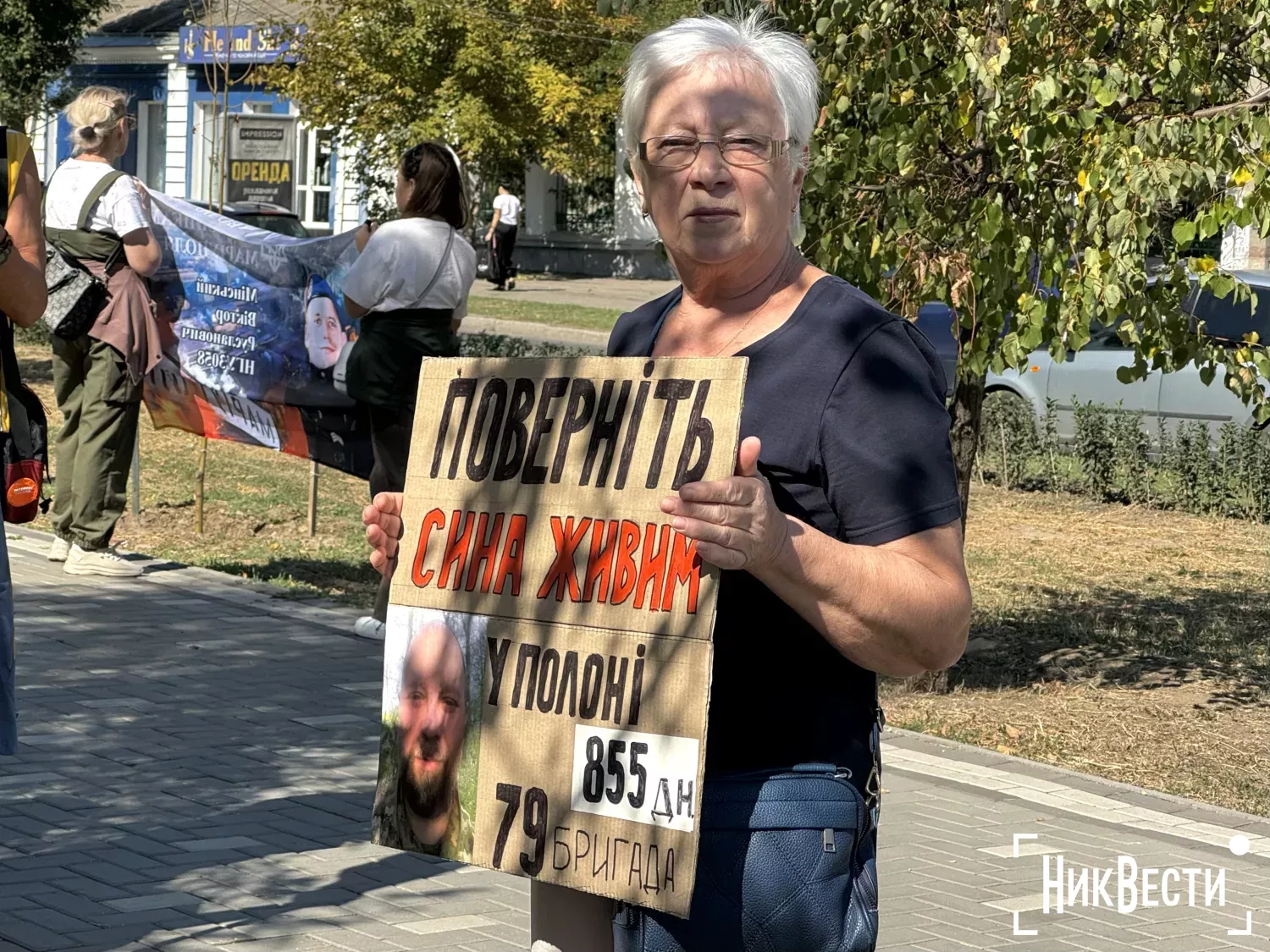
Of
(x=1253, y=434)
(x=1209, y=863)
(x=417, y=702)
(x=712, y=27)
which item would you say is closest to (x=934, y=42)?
(x=1209, y=863)

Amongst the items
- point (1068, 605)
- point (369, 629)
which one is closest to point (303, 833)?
point (369, 629)

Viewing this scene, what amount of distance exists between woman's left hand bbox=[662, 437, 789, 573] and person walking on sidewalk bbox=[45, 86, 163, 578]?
732 centimetres

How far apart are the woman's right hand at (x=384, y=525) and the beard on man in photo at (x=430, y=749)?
0.60ft

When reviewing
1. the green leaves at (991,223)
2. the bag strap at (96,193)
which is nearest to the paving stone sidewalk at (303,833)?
the green leaves at (991,223)

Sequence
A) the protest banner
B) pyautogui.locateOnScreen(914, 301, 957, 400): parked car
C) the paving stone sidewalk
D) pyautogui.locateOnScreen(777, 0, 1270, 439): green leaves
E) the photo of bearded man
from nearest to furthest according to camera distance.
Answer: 1. the photo of bearded man
2. the paving stone sidewalk
3. pyautogui.locateOnScreen(777, 0, 1270, 439): green leaves
4. the protest banner
5. pyautogui.locateOnScreen(914, 301, 957, 400): parked car

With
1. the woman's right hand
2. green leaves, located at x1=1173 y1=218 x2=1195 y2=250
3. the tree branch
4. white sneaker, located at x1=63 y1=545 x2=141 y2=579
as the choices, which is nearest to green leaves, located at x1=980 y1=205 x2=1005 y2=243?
green leaves, located at x1=1173 y1=218 x2=1195 y2=250

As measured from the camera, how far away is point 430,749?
263cm

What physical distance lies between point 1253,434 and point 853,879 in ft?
41.6

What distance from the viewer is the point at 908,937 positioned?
198 inches

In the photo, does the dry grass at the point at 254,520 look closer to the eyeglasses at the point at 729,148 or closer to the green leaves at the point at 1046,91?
the green leaves at the point at 1046,91

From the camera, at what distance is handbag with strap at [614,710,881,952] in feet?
8.09

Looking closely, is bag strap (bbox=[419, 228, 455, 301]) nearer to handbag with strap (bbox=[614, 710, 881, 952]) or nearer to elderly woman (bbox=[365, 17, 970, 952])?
elderly woman (bbox=[365, 17, 970, 952])

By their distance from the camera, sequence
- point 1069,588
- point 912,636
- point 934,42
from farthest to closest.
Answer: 1. point 1069,588
2. point 934,42
3. point 912,636

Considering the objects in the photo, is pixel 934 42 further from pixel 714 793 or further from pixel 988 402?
pixel 988 402
